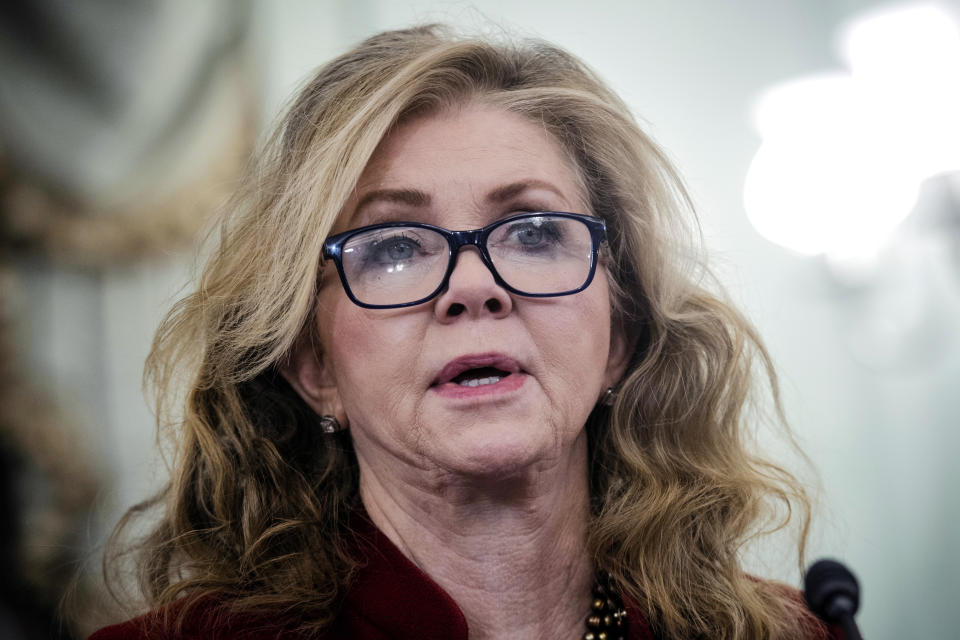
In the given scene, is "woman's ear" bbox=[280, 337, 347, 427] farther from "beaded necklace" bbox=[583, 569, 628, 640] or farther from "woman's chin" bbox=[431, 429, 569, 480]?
"beaded necklace" bbox=[583, 569, 628, 640]

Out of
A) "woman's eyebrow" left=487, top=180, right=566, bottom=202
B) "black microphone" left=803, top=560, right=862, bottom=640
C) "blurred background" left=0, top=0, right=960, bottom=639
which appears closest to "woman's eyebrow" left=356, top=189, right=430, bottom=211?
"woman's eyebrow" left=487, top=180, right=566, bottom=202

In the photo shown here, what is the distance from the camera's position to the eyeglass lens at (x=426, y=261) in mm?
1204

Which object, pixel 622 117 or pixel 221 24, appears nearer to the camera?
pixel 622 117

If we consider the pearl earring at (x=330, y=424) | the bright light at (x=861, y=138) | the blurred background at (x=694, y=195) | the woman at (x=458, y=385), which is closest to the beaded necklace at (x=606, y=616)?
the woman at (x=458, y=385)

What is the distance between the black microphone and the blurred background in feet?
A: 3.10

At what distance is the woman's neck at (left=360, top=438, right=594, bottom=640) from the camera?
1.24 meters

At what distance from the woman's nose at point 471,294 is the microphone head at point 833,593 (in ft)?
1.94

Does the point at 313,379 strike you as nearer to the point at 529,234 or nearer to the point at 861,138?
the point at 529,234

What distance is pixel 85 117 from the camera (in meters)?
2.24

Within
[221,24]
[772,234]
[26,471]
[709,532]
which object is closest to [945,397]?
[772,234]

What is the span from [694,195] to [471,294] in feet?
3.86

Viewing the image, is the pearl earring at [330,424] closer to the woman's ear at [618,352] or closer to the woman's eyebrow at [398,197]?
the woman's eyebrow at [398,197]

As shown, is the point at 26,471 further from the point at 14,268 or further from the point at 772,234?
the point at 772,234

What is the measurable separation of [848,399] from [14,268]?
7.88 feet
